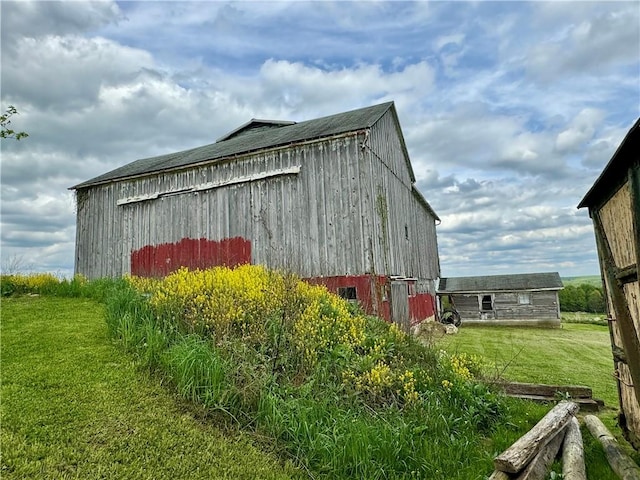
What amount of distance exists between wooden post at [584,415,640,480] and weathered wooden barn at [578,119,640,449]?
1.01 ft

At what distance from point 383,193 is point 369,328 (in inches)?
250

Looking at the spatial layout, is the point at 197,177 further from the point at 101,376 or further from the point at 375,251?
the point at 101,376

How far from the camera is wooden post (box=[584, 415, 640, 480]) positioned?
439cm

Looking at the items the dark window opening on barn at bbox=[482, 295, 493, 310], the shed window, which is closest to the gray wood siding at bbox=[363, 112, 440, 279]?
the dark window opening on barn at bbox=[482, 295, 493, 310]

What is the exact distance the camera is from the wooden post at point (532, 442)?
4.17 metres

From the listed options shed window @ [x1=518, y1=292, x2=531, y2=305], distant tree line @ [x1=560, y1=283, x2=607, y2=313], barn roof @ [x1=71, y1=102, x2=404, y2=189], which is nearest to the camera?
barn roof @ [x1=71, y1=102, x2=404, y2=189]

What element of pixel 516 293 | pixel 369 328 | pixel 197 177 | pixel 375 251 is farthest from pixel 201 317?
pixel 516 293

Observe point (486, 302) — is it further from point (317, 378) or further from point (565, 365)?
point (317, 378)

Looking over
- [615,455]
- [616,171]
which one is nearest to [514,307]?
[615,455]

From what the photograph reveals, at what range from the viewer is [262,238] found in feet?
43.2

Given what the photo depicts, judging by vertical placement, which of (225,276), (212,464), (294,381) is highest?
(225,276)

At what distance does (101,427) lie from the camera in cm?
406

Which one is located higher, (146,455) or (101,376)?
(101,376)

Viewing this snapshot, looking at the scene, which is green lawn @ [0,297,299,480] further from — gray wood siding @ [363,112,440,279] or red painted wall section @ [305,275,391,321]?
gray wood siding @ [363,112,440,279]
